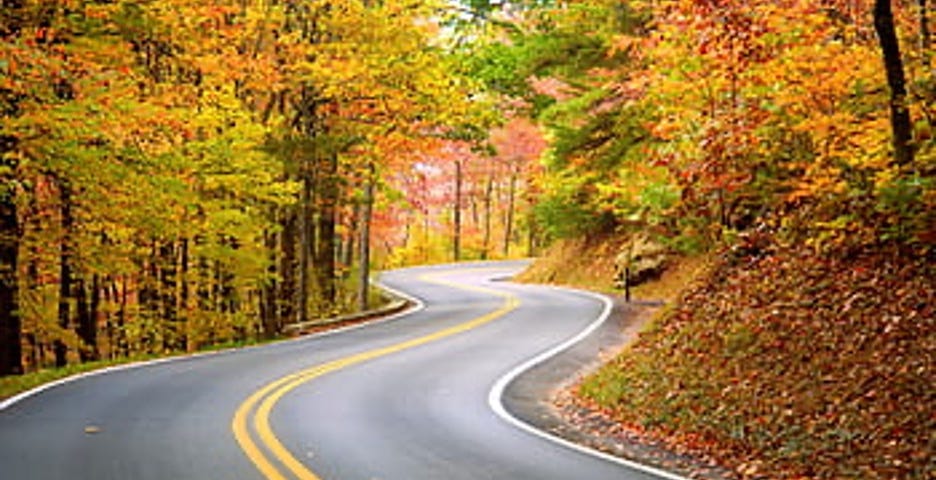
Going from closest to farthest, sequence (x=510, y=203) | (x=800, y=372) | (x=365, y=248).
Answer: (x=800, y=372), (x=365, y=248), (x=510, y=203)

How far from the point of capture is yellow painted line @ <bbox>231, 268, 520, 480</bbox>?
7.88 meters

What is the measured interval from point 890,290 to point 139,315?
19.1 meters

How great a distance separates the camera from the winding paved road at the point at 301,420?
792 cm

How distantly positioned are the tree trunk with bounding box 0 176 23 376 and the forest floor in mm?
9865

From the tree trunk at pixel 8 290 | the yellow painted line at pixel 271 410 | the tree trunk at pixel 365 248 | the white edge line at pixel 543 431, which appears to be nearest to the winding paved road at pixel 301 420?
the yellow painted line at pixel 271 410

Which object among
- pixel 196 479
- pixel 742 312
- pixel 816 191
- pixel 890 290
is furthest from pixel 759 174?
pixel 196 479

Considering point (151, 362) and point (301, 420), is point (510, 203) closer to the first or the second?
point (151, 362)

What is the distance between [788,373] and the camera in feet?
31.4

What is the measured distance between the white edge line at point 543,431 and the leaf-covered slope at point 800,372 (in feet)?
3.06

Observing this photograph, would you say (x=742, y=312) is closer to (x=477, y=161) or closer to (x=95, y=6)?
(x=95, y=6)

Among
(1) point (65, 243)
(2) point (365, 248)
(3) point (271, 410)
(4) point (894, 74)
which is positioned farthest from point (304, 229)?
(4) point (894, 74)

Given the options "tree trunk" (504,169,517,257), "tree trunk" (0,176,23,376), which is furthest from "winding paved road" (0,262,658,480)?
"tree trunk" (504,169,517,257)

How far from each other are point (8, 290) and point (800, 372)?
13294 mm

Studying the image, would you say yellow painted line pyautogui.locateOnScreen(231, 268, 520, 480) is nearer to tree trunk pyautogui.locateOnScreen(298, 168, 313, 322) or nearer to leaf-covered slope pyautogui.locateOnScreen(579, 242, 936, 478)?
leaf-covered slope pyautogui.locateOnScreen(579, 242, 936, 478)
